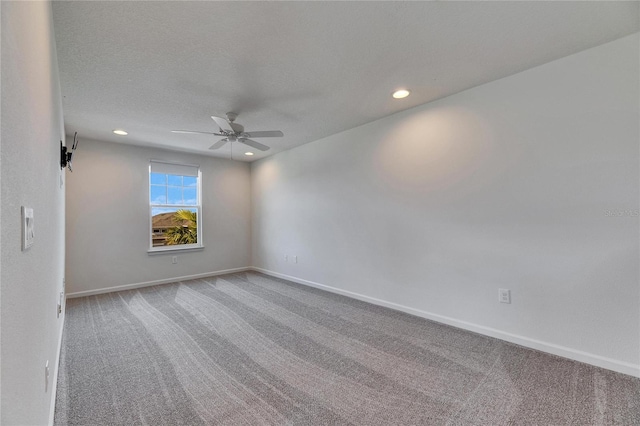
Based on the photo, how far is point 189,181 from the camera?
5172 mm

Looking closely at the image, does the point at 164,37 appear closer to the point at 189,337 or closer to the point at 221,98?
the point at 221,98

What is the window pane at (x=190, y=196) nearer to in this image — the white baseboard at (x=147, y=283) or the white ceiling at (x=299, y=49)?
the white baseboard at (x=147, y=283)

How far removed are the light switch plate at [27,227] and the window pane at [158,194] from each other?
13.8ft

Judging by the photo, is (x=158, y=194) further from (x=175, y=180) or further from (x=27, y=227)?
(x=27, y=227)

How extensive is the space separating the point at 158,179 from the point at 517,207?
5.27 m

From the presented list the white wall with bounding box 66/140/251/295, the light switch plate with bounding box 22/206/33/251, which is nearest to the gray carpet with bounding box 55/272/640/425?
the white wall with bounding box 66/140/251/295

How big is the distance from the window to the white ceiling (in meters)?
1.79

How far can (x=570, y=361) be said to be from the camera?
2145mm

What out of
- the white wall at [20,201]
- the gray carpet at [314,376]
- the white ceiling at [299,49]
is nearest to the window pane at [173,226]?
the gray carpet at [314,376]

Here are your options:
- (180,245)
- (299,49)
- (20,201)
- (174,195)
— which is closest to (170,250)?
(180,245)

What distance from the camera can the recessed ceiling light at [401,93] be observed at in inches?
107

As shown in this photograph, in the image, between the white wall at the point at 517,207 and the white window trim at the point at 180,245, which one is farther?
the white window trim at the point at 180,245

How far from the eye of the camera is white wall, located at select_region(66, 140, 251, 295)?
4020 millimetres

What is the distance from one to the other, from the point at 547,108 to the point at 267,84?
2.46 meters
